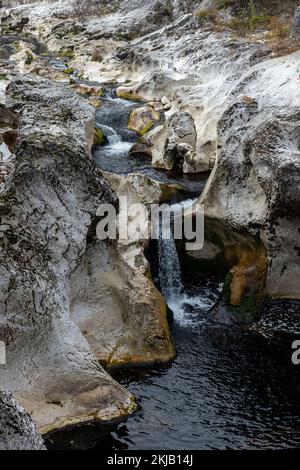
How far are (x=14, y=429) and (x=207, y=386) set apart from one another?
611 cm

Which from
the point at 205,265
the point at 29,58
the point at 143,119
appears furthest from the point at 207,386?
the point at 29,58

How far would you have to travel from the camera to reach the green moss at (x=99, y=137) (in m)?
24.5

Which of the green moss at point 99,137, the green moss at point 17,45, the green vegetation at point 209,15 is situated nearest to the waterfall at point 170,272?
the green moss at point 99,137

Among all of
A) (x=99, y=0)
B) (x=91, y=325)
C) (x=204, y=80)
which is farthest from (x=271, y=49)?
(x=99, y=0)

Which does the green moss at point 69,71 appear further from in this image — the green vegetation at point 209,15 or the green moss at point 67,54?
the green vegetation at point 209,15

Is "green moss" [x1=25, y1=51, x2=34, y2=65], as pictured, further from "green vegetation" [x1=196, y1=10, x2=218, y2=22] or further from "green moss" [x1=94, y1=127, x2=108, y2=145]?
"green moss" [x1=94, y1=127, x2=108, y2=145]

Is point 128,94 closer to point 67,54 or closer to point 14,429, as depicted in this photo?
point 67,54

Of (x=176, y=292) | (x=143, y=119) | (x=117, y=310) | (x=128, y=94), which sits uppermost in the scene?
(x=128, y=94)

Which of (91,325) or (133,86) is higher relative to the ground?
(133,86)

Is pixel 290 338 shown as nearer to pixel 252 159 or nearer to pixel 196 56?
pixel 252 159

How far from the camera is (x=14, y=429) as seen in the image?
6.90 m

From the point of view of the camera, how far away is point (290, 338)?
13.9 meters

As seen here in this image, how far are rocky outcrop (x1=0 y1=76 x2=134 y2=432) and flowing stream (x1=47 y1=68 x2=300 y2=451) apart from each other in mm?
649

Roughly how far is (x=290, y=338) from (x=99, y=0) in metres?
46.0
